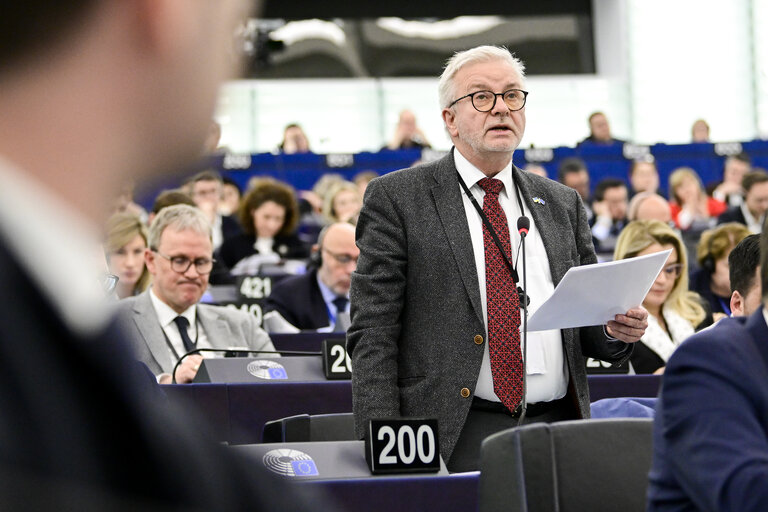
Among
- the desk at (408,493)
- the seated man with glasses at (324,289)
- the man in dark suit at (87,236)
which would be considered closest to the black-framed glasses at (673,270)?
the seated man with glasses at (324,289)

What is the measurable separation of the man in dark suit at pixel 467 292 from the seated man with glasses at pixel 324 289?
258 cm

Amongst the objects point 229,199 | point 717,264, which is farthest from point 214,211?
point 717,264

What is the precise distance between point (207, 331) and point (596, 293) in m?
2.27

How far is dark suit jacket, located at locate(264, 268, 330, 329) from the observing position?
5.90m

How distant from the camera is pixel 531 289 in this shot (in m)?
3.15

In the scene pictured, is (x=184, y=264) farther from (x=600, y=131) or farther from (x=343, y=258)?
(x=600, y=131)

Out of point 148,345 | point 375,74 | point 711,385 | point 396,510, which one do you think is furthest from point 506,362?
point 375,74

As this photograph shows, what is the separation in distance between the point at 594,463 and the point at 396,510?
0.57m

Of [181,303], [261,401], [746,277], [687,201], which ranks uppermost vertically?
[746,277]

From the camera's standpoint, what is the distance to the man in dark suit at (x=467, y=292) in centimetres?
301

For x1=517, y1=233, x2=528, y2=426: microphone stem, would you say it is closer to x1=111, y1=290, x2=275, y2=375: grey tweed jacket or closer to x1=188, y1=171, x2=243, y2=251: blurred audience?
x1=111, y1=290, x2=275, y2=375: grey tweed jacket

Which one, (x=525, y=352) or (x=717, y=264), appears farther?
(x=717, y=264)

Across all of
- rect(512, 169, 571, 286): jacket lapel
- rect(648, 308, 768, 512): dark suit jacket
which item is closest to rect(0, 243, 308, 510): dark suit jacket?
rect(648, 308, 768, 512): dark suit jacket

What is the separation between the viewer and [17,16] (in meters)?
0.46
